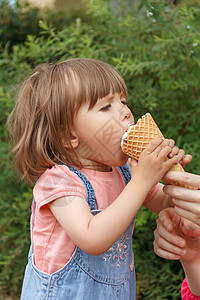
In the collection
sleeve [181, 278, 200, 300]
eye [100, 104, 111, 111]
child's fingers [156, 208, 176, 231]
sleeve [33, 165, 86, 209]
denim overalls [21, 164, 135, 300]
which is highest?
eye [100, 104, 111, 111]

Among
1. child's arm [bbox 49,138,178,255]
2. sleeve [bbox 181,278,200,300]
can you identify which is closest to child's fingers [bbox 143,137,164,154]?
child's arm [bbox 49,138,178,255]

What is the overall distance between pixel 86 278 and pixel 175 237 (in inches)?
13.4

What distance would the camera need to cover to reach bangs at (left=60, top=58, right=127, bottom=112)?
1348 millimetres

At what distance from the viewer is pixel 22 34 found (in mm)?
4879

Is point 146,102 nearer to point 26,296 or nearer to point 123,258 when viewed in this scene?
point 123,258

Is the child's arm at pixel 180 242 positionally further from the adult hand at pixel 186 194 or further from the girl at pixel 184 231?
the adult hand at pixel 186 194

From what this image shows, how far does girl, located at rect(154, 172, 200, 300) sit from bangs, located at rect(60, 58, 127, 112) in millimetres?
354

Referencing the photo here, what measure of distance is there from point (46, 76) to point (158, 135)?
17.8 inches

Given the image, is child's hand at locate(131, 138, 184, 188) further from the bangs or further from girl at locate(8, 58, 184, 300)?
the bangs

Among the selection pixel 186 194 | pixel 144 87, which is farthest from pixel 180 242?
pixel 144 87

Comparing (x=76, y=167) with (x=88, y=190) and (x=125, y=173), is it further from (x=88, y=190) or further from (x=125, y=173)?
(x=125, y=173)

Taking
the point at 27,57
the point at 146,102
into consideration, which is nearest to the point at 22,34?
the point at 27,57

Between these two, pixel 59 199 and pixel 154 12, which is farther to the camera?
pixel 154 12

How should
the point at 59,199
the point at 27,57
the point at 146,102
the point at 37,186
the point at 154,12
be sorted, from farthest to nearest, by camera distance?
the point at 27,57 → the point at 146,102 → the point at 154,12 → the point at 37,186 → the point at 59,199
